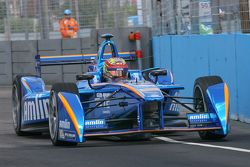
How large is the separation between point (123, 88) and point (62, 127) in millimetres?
1178

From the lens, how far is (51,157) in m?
8.95

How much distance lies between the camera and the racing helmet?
1193 centimetres

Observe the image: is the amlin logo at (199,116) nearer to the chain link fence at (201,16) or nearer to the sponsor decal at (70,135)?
the sponsor decal at (70,135)

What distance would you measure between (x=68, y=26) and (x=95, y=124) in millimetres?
13760

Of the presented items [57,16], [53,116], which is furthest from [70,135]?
[57,16]

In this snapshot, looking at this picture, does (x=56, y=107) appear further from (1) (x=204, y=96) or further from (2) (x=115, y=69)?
(1) (x=204, y=96)

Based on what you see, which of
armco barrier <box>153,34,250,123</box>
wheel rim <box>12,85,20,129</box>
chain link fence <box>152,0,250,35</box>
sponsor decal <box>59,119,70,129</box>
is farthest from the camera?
chain link fence <box>152,0,250,35</box>

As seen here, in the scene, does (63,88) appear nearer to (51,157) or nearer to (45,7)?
(51,157)

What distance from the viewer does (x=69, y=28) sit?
2362 cm

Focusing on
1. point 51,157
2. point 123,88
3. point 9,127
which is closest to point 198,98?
point 123,88

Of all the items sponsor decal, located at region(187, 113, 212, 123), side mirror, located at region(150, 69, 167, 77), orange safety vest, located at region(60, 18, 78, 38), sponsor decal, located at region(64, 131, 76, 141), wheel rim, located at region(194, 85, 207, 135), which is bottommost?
sponsor decal, located at region(64, 131, 76, 141)

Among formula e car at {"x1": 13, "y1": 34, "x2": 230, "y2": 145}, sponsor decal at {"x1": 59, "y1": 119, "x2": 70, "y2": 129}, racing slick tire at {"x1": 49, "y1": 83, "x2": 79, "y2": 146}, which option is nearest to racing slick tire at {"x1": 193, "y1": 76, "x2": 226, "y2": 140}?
formula e car at {"x1": 13, "y1": 34, "x2": 230, "y2": 145}

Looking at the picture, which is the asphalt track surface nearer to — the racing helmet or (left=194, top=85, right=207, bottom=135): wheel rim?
(left=194, top=85, right=207, bottom=135): wheel rim

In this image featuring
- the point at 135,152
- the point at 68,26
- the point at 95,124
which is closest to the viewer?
the point at 135,152
